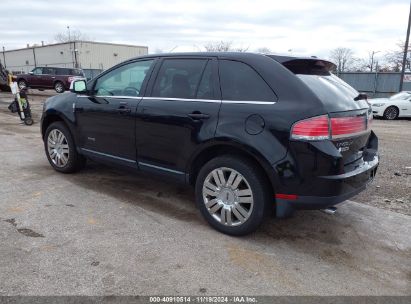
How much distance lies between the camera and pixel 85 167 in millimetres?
6078

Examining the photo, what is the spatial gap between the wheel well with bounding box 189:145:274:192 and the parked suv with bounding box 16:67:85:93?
22.3 m

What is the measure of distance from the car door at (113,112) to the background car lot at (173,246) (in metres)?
0.55

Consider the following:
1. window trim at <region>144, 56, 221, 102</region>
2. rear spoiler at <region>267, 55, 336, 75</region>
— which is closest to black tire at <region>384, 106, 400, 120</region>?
rear spoiler at <region>267, 55, 336, 75</region>

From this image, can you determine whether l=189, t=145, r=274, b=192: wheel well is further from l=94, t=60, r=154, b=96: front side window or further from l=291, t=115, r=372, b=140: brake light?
l=94, t=60, r=154, b=96: front side window

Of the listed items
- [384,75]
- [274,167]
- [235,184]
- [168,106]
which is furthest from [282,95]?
[384,75]

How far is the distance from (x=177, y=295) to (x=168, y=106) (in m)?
2.01

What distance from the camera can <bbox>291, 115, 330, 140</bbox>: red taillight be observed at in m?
3.22

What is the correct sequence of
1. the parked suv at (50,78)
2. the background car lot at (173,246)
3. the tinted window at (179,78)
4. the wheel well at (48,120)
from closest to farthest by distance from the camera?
the background car lot at (173,246)
the tinted window at (179,78)
the wheel well at (48,120)
the parked suv at (50,78)

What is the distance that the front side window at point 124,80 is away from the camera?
15.0 ft

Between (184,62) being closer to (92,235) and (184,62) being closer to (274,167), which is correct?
(274,167)

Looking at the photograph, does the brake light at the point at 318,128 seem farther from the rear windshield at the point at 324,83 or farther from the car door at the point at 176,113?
the car door at the point at 176,113

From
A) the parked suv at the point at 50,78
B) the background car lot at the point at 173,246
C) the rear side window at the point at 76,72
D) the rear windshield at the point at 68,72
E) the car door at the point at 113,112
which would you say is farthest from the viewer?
the rear side window at the point at 76,72

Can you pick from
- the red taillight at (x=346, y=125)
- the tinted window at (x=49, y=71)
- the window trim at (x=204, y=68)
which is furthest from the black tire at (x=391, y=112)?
the tinted window at (x=49, y=71)

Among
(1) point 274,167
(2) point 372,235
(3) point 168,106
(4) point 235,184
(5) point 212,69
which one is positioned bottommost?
(2) point 372,235
